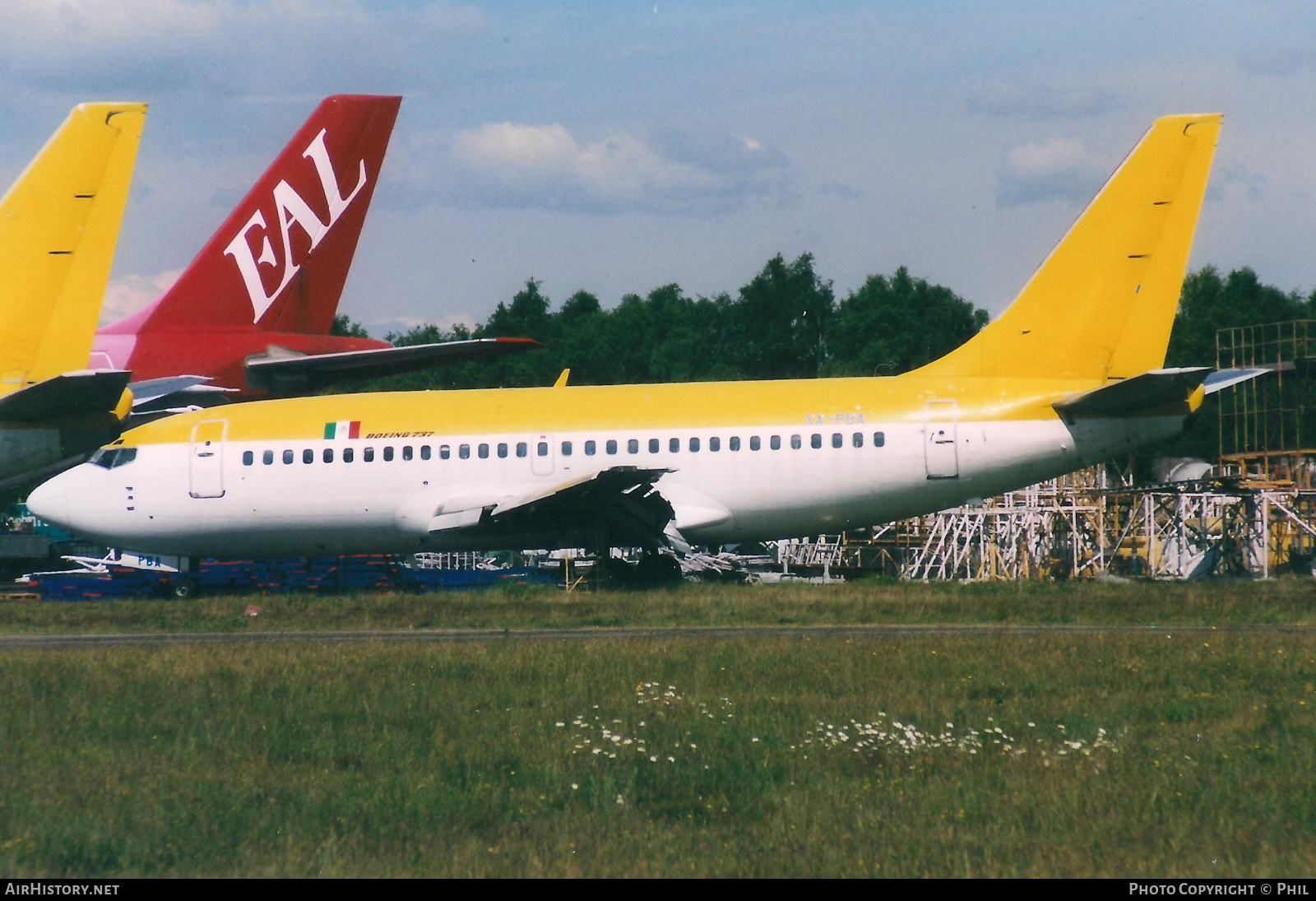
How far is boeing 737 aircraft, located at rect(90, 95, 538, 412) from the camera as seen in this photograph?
26953 mm

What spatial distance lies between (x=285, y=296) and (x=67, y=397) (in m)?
15.7

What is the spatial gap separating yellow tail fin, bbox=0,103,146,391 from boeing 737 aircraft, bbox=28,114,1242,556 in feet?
37.8

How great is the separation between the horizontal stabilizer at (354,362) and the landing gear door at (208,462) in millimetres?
1754

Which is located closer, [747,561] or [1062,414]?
[1062,414]

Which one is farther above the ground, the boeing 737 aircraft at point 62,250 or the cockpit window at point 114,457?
the boeing 737 aircraft at point 62,250

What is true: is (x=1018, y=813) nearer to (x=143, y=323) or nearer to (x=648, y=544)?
(x=648, y=544)

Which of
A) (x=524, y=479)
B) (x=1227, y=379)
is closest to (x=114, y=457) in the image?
(x=524, y=479)

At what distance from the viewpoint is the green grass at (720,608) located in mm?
19531

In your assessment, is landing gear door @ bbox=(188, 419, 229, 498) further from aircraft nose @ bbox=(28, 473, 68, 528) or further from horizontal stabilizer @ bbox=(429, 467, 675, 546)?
horizontal stabilizer @ bbox=(429, 467, 675, 546)

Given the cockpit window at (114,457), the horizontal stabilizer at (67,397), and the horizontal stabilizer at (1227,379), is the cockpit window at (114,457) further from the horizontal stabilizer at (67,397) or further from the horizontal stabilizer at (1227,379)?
the horizontal stabilizer at (1227,379)

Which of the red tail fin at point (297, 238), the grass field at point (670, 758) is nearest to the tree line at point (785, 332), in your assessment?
the red tail fin at point (297, 238)

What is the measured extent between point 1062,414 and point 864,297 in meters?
64.1
